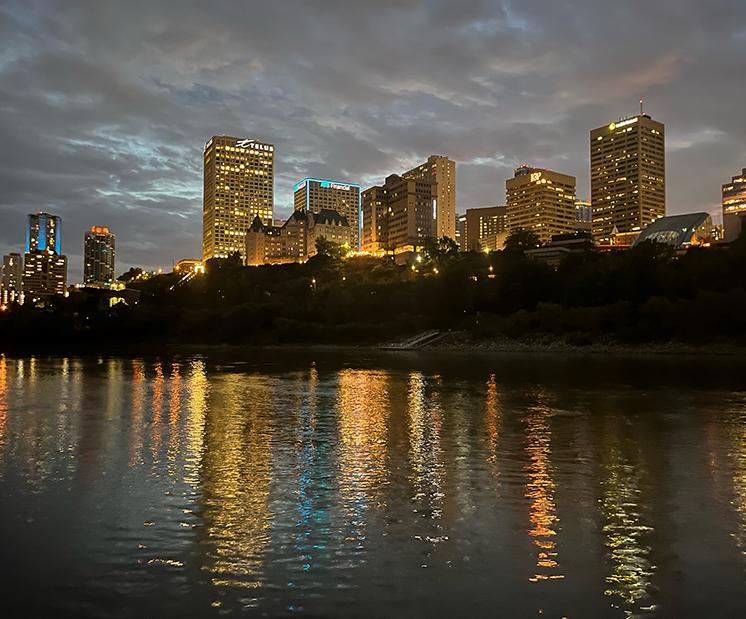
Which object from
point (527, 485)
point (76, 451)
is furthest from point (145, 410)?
point (527, 485)

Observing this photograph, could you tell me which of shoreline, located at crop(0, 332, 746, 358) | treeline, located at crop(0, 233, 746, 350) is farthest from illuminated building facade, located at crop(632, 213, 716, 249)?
shoreline, located at crop(0, 332, 746, 358)

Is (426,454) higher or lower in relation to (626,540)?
higher

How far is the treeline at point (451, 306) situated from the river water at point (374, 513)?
72.0 metres

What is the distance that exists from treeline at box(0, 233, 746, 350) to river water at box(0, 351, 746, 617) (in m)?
72.0

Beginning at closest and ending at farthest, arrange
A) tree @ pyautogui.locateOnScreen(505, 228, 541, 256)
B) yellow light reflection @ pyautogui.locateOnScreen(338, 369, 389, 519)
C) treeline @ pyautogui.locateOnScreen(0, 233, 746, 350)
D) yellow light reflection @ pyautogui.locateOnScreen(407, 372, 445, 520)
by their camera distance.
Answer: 1. yellow light reflection @ pyautogui.locateOnScreen(407, 372, 445, 520)
2. yellow light reflection @ pyautogui.locateOnScreen(338, 369, 389, 519)
3. treeline @ pyautogui.locateOnScreen(0, 233, 746, 350)
4. tree @ pyautogui.locateOnScreen(505, 228, 541, 256)

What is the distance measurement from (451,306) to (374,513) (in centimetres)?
11784

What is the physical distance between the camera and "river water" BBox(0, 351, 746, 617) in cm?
862

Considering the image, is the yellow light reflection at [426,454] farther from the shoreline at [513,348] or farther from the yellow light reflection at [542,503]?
A: the shoreline at [513,348]

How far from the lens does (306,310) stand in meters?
143

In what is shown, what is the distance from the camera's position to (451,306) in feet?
424

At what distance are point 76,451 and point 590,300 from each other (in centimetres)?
10096

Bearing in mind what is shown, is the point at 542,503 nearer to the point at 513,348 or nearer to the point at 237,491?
the point at 237,491

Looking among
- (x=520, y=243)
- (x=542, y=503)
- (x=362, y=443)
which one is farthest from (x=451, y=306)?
(x=542, y=503)

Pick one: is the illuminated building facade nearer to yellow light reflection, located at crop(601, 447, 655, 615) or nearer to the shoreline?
the shoreline
